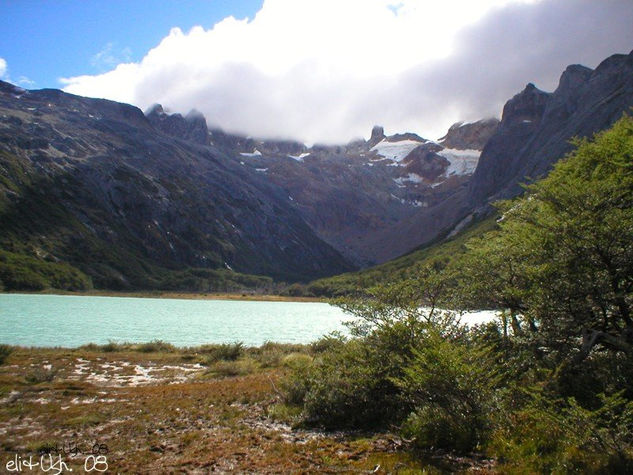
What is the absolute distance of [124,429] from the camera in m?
15.8

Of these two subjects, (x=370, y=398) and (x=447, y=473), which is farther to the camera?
(x=370, y=398)

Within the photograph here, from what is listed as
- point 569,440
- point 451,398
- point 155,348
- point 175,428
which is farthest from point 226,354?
point 569,440

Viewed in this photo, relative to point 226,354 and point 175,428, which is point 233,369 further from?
point 175,428

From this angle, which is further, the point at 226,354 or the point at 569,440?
the point at 226,354

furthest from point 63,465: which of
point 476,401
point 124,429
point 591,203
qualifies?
point 591,203

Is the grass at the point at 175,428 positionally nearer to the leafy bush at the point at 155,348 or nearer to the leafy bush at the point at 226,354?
the leafy bush at the point at 226,354

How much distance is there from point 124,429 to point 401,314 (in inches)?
429

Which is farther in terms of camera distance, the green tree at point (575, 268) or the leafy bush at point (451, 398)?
the green tree at point (575, 268)

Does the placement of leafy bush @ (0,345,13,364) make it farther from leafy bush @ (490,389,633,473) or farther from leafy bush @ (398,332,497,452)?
Result: leafy bush @ (490,389,633,473)

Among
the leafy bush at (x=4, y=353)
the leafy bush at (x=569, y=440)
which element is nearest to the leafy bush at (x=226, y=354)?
the leafy bush at (x=4, y=353)

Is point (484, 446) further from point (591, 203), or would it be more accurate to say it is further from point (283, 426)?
point (591, 203)

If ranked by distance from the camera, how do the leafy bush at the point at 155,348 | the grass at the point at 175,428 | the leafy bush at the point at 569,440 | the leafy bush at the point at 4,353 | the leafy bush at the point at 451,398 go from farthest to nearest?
the leafy bush at the point at 155,348 → the leafy bush at the point at 4,353 → the grass at the point at 175,428 → the leafy bush at the point at 451,398 → the leafy bush at the point at 569,440

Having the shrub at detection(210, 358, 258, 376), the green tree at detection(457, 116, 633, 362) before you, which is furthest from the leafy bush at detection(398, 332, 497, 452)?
the shrub at detection(210, 358, 258, 376)

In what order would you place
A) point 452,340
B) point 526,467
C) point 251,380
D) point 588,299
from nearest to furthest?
point 526,467
point 588,299
point 452,340
point 251,380
